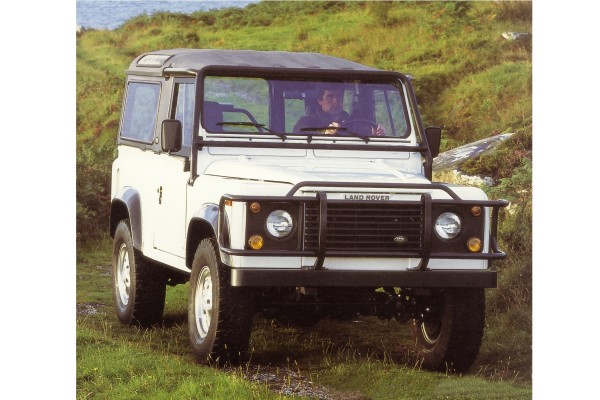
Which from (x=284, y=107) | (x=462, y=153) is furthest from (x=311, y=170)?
(x=462, y=153)

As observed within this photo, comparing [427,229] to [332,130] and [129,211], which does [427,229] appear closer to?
[332,130]

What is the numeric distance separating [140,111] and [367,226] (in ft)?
9.19

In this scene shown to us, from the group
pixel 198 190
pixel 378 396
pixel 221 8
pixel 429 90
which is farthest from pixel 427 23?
pixel 378 396

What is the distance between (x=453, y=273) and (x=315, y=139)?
4.59 feet

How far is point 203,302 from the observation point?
803cm

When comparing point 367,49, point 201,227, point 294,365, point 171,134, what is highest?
point 367,49

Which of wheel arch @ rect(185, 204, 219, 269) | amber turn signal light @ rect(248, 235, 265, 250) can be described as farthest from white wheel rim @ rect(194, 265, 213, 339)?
amber turn signal light @ rect(248, 235, 265, 250)

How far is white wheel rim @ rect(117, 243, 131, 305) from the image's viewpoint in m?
9.73

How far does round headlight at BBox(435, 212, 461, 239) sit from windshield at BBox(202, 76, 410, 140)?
3.77 ft

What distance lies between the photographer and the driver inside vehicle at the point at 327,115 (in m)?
8.51

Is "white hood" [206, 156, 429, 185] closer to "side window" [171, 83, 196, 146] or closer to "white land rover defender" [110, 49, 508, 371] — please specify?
"white land rover defender" [110, 49, 508, 371]

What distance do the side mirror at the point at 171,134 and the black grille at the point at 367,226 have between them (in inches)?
50.0

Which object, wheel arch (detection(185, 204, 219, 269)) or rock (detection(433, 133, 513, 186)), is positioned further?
rock (detection(433, 133, 513, 186))
